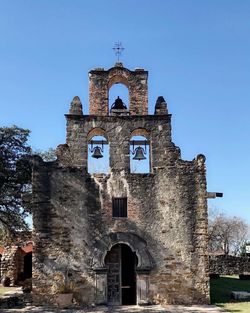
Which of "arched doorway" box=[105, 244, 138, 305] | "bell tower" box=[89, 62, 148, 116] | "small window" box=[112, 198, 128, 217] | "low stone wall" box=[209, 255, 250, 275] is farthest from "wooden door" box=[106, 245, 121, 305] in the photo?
"low stone wall" box=[209, 255, 250, 275]

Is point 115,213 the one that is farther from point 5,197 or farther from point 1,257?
point 1,257

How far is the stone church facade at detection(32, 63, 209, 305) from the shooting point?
1606 cm

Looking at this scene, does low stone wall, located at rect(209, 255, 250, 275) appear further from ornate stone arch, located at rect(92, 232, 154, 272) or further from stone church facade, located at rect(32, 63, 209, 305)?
ornate stone arch, located at rect(92, 232, 154, 272)

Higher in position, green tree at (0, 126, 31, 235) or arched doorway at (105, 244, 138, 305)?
green tree at (0, 126, 31, 235)

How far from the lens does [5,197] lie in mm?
20750

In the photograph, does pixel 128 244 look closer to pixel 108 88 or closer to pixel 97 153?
pixel 97 153

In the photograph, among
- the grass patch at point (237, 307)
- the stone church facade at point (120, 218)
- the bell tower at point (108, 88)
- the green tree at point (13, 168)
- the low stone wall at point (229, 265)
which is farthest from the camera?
the low stone wall at point (229, 265)

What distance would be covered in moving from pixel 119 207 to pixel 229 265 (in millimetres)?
21556

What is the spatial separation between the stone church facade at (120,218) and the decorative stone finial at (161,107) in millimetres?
317

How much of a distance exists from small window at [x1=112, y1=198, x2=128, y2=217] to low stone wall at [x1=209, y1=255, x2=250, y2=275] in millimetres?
20130

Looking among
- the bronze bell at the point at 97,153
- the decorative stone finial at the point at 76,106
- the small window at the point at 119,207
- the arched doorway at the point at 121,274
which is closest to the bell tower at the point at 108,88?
the decorative stone finial at the point at 76,106

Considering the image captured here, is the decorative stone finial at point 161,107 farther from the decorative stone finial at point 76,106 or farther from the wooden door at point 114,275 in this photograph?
the wooden door at point 114,275

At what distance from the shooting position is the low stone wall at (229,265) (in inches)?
1362

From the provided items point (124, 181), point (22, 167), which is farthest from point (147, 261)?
point (22, 167)
